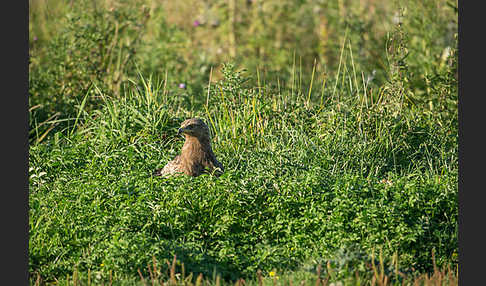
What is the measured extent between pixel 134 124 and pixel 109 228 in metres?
2.06

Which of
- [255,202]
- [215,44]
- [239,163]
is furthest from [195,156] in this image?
[215,44]

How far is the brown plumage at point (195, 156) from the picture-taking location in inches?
226

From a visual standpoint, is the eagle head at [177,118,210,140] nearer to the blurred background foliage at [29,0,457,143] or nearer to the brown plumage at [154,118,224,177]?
the brown plumage at [154,118,224,177]

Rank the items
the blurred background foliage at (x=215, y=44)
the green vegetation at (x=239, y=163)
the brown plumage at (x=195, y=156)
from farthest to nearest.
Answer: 1. the blurred background foliage at (x=215, y=44)
2. the brown plumage at (x=195, y=156)
3. the green vegetation at (x=239, y=163)

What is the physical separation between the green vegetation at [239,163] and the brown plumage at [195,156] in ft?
0.78

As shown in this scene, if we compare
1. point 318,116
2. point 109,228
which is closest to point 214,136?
point 318,116

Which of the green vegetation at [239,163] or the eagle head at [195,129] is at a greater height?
the eagle head at [195,129]

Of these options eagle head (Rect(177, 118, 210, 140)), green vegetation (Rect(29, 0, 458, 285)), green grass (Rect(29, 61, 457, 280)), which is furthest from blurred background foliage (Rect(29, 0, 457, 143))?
eagle head (Rect(177, 118, 210, 140))

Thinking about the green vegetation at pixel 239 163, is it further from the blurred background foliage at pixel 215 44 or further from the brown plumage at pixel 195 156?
the brown plumage at pixel 195 156

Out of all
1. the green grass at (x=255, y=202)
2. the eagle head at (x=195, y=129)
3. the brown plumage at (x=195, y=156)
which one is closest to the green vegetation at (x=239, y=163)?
the green grass at (x=255, y=202)

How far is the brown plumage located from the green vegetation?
0.78ft

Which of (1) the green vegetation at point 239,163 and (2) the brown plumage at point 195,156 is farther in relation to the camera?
(2) the brown plumage at point 195,156

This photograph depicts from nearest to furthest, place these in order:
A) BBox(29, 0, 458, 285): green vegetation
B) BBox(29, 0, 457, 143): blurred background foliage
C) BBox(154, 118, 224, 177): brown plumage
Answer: BBox(29, 0, 458, 285): green vegetation → BBox(154, 118, 224, 177): brown plumage → BBox(29, 0, 457, 143): blurred background foliage

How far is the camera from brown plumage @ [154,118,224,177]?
5.74 m
